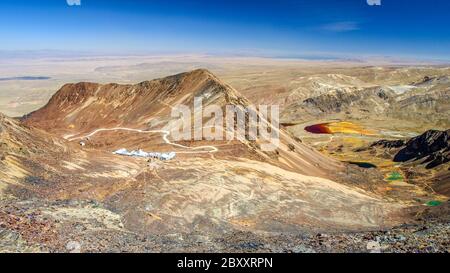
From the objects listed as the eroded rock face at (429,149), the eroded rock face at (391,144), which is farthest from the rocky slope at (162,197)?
the eroded rock face at (391,144)

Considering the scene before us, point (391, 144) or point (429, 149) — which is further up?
point (429, 149)

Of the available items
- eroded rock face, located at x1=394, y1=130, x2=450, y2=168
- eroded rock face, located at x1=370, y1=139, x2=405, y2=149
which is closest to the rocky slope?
eroded rock face, located at x1=394, y1=130, x2=450, y2=168

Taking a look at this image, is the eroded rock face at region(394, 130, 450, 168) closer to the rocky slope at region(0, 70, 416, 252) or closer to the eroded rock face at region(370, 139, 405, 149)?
the eroded rock face at region(370, 139, 405, 149)

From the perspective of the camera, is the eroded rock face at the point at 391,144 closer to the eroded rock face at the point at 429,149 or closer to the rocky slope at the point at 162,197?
the eroded rock face at the point at 429,149

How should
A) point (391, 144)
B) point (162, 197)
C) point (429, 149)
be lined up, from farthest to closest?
point (391, 144) < point (429, 149) < point (162, 197)

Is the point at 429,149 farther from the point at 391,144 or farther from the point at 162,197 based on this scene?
the point at 162,197

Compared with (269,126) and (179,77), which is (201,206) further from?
(179,77)

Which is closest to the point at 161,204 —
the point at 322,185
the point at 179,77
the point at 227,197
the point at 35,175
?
the point at 227,197

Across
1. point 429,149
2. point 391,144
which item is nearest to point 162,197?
point 429,149
